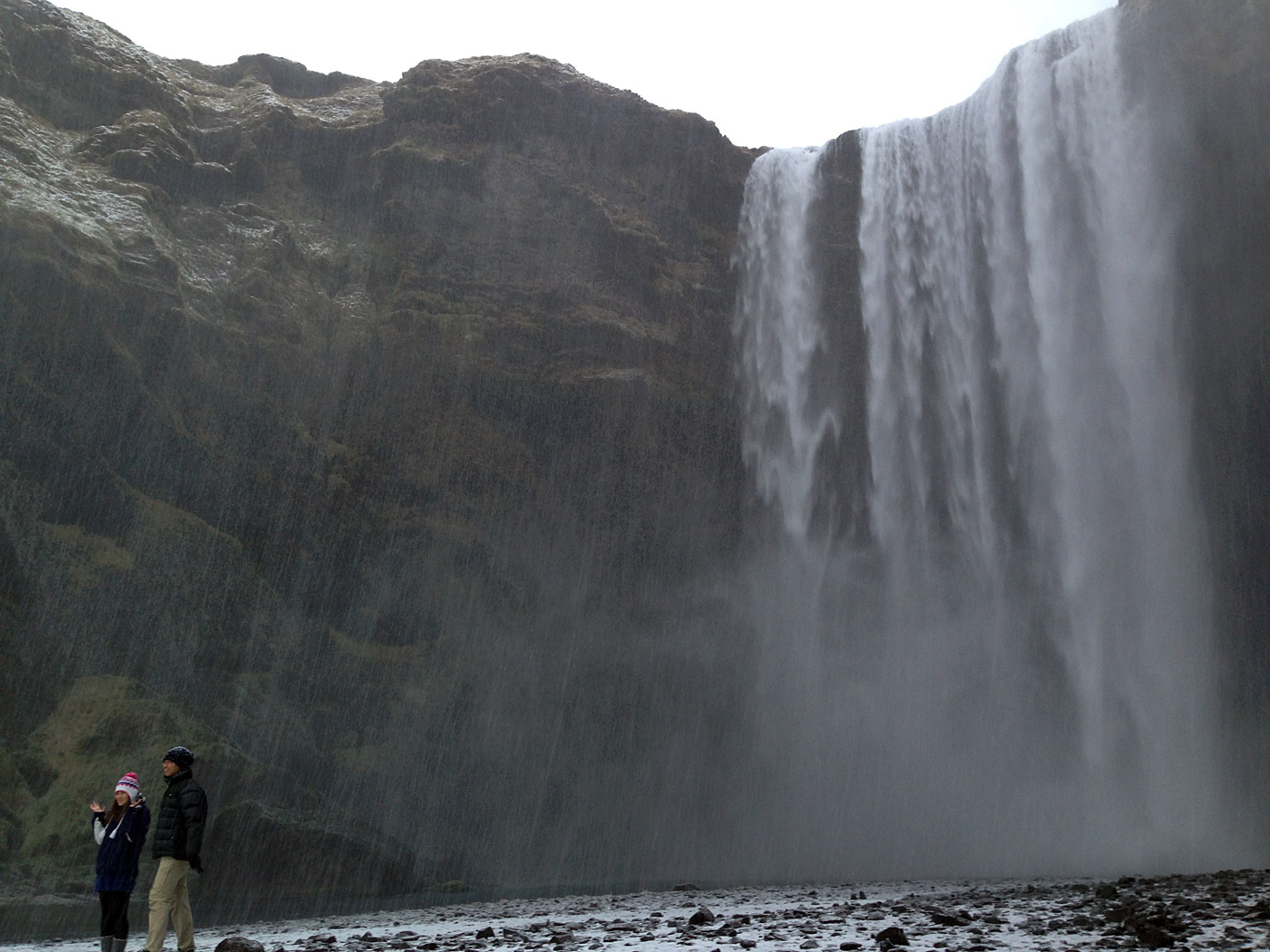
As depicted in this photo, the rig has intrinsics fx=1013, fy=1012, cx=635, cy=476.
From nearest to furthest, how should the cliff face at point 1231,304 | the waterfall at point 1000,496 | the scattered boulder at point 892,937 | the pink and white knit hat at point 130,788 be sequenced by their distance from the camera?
the scattered boulder at point 892,937 → the pink and white knit hat at point 130,788 → the waterfall at point 1000,496 → the cliff face at point 1231,304

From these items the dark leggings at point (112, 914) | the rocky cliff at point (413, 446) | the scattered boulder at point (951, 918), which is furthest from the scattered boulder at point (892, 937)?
the rocky cliff at point (413, 446)

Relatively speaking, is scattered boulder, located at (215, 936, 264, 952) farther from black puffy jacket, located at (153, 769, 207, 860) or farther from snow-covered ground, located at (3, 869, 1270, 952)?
black puffy jacket, located at (153, 769, 207, 860)

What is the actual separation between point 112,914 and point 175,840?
3.06 feet

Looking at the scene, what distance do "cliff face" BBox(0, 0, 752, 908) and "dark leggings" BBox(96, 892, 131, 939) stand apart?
12.8 meters

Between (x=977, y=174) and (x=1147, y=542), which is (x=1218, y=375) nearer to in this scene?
(x=1147, y=542)

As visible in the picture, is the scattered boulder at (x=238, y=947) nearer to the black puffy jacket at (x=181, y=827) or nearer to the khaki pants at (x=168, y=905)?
the khaki pants at (x=168, y=905)

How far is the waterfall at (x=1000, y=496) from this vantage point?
21547mm

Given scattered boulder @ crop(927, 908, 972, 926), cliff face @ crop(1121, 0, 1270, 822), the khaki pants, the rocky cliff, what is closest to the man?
the khaki pants

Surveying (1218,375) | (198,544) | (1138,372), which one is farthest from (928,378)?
(198,544)

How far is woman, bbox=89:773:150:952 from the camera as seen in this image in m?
7.94

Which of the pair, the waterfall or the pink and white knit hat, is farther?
the waterfall

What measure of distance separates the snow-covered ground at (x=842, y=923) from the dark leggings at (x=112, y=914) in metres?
1.91

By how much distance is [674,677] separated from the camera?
27.2 metres

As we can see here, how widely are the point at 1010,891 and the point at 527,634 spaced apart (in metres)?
15.2
